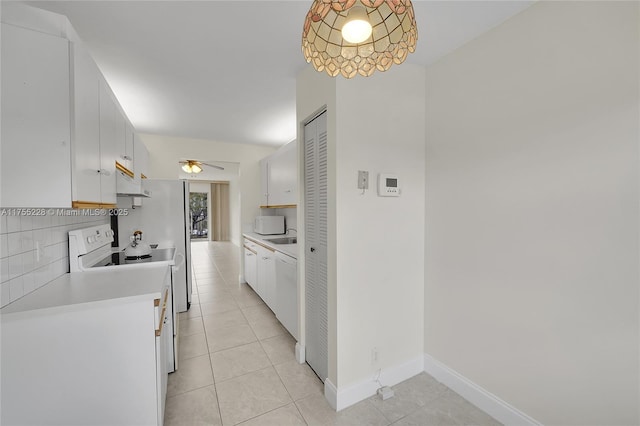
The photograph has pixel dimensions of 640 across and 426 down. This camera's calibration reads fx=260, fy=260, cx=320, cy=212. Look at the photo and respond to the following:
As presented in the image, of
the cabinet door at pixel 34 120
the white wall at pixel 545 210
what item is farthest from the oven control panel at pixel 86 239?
the white wall at pixel 545 210

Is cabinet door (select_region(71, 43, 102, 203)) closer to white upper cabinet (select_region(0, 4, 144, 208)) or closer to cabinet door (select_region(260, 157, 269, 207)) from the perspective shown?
white upper cabinet (select_region(0, 4, 144, 208))

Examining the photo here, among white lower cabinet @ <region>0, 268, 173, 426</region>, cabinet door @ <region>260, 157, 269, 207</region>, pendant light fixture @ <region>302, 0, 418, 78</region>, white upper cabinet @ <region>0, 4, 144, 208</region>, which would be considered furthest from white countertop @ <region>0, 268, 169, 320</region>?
cabinet door @ <region>260, 157, 269, 207</region>

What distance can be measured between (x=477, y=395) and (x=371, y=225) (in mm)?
1324

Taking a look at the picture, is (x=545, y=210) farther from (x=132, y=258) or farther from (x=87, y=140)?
(x=132, y=258)

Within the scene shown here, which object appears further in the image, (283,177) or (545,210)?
(283,177)

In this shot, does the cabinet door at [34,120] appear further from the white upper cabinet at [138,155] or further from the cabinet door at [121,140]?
the white upper cabinet at [138,155]

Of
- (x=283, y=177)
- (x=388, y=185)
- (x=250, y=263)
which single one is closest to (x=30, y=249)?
(x=388, y=185)

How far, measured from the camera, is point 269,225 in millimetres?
4066

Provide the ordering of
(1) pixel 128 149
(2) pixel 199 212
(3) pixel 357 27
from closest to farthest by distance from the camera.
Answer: (3) pixel 357 27
(1) pixel 128 149
(2) pixel 199 212

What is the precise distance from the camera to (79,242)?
185cm

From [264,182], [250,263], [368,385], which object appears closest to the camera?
[368,385]

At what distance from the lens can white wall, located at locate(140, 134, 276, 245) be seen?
12.8ft

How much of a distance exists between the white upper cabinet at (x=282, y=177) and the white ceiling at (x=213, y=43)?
649 mm

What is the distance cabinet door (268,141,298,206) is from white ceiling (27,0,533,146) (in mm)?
634
